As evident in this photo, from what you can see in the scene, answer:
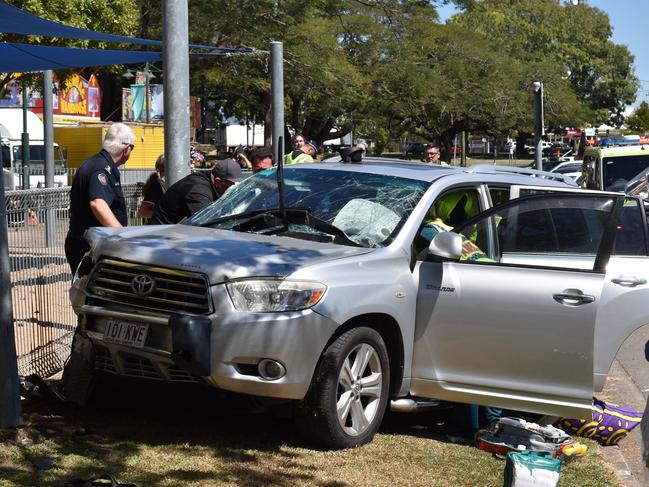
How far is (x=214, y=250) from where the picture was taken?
19.0 ft

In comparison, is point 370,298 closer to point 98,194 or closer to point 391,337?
point 391,337

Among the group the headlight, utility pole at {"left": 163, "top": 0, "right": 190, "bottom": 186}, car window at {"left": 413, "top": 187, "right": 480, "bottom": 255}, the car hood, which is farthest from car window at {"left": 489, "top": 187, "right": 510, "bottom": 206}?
utility pole at {"left": 163, "top": 0, "right": 190, "bottom": 186}

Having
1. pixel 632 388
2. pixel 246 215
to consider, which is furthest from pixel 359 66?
pixel 246 215

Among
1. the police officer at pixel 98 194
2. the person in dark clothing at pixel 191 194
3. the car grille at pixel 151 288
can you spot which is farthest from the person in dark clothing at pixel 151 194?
the car grille at pixel 151 288

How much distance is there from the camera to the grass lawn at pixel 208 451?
523 cm

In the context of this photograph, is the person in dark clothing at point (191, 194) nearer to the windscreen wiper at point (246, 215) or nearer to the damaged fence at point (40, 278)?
the damaged fence at point (40, 278)

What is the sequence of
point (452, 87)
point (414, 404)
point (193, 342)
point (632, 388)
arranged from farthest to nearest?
1. point (452, 87)
2. point (632, 388)
3. point (414, 404)
4. point (193, 342)

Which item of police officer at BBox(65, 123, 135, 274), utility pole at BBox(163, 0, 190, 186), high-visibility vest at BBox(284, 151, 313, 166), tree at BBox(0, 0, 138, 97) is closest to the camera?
police officer at BBox(65, 123, 135, 274)

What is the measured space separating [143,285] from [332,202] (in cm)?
→ 153

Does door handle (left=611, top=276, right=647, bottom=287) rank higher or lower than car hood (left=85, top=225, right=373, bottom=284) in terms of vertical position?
lower

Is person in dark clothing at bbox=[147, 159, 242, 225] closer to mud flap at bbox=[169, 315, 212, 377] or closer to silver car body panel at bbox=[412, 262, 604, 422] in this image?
silver car body panel at bbox=[412, 262, 604, 422]

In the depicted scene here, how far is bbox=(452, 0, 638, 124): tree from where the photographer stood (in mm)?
89938

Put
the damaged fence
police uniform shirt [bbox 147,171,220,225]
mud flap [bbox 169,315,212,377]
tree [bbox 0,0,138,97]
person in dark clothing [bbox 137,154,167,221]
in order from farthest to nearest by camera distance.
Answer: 1. tree [bbox 0,0,138,97]
2. person in dark clothing [bbox 137,154,167,221]
3. police uniform shirt [bbox 147,171,220,225]
4. the damaged fence
5. mud flap [bbox 169,315,212,377]

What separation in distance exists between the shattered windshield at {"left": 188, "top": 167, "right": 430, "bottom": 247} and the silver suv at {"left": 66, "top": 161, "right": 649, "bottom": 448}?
0.05 feet
